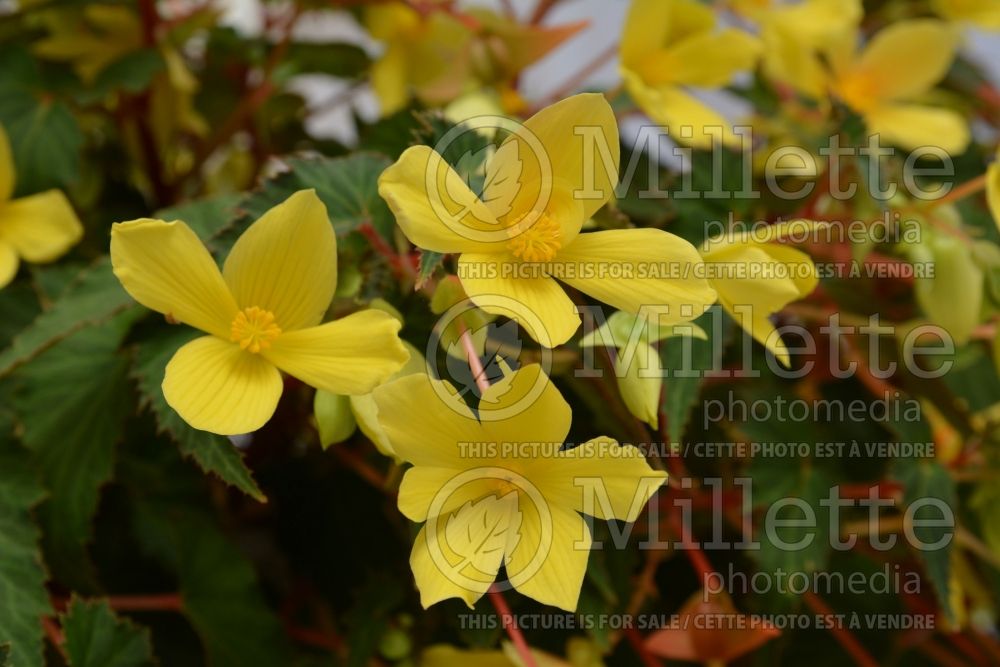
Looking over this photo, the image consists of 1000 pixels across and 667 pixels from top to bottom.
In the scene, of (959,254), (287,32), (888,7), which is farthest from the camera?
(888,7)

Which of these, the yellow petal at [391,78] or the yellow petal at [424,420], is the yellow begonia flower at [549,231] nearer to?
the yellow petal at [424,420]

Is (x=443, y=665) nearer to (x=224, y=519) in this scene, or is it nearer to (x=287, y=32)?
(x=224, y=519)

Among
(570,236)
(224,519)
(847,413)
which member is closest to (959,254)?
(847,413)

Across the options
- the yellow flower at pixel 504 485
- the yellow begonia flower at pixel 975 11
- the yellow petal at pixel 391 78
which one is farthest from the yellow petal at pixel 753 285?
the yellow begonia flower at pixel 975 11

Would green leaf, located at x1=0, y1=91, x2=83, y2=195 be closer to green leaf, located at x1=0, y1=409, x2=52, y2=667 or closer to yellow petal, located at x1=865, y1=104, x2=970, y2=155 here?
green leaf, located at x1=0, y1=409, x2=52, y2=667

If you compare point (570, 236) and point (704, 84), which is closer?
point (570, 236)

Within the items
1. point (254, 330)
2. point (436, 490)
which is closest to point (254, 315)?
point (254, 330)
